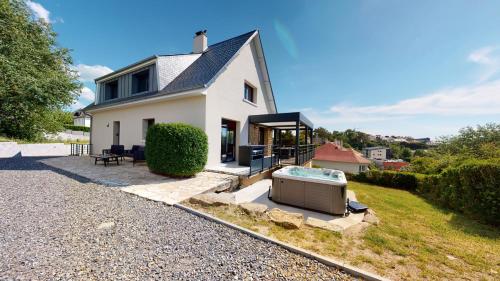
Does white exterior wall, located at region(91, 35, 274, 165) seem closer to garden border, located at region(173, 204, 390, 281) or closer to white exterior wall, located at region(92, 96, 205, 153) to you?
white exterior wall, located at region(92, 96, 205, 153)

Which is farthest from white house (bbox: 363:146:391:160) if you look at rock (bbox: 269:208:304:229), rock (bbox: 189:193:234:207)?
rock (bbox: 189:193:234:207)

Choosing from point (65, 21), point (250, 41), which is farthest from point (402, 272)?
point (65, 21)

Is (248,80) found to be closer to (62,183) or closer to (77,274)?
(62,183)

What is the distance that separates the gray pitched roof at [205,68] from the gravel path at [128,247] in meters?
6.17

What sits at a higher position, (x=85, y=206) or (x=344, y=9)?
(x=344, y=9)

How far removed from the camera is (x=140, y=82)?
13039mm

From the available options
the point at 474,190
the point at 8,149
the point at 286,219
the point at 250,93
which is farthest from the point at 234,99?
the point at 8,149

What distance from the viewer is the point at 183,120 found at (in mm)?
9742

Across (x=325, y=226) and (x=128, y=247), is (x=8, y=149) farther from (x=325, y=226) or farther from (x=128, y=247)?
(x=325, y=226)

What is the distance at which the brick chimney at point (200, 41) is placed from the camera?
45.1 ft

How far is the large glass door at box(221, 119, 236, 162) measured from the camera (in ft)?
37.3

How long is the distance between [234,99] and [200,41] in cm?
603

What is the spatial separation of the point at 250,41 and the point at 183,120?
24.1ft

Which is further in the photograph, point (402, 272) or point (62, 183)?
point (62, 183)
